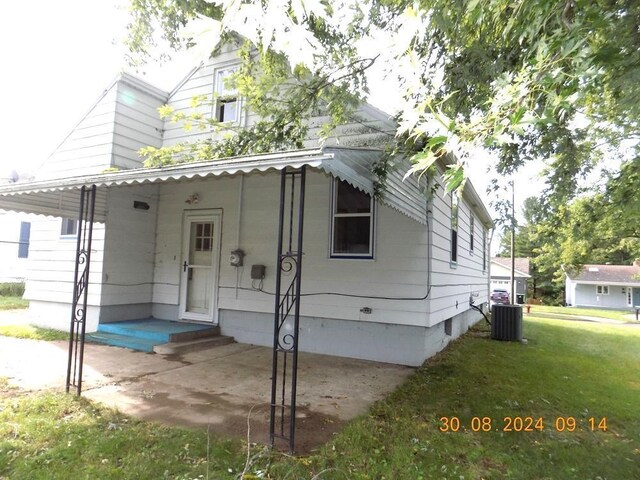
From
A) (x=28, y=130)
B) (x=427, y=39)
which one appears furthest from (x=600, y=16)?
(x=28, y=130)

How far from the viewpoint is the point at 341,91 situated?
19.8ft

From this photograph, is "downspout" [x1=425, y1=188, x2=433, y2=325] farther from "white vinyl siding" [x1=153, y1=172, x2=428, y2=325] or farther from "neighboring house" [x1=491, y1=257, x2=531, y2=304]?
"neighboring house" [x1=491, y1=257, x2=531, y2=304]

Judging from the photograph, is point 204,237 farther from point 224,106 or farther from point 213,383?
point 213,383

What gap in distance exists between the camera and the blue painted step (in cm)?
676

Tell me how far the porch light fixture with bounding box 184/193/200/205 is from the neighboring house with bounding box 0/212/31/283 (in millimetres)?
13622

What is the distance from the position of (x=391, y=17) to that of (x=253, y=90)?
2365mm

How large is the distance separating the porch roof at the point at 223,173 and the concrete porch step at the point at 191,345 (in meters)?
2.69

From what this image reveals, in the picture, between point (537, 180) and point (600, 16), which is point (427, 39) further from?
point (537, 180)

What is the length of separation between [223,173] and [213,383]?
9.33 ft

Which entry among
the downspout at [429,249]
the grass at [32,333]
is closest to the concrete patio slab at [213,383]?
the grass at [32,333]

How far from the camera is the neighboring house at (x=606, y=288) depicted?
34.5m

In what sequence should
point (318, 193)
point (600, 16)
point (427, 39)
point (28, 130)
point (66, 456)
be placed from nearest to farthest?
point (600, 16)
point (66, 456)
point (427, 39)
point (318, 193)
point (28, 130)

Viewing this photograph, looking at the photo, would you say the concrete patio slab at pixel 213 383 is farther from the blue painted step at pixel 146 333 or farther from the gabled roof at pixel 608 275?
the gabled roof at pixel 608 275

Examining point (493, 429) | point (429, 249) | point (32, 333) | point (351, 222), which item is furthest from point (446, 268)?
point (32, 333)
